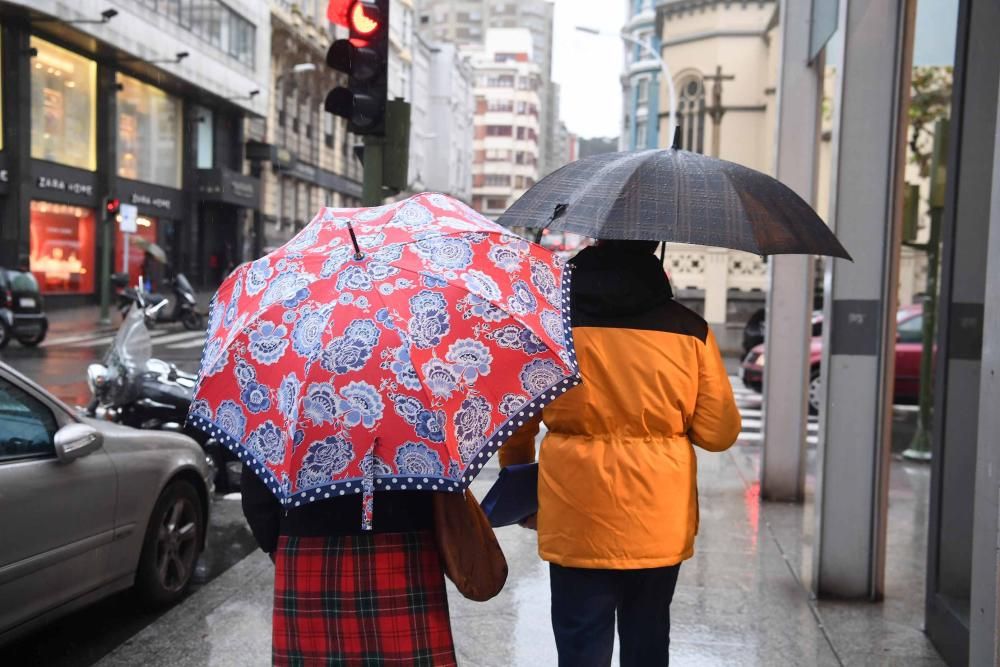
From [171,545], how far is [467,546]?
3.35 meters

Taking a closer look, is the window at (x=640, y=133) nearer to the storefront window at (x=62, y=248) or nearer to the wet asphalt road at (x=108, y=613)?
the storefront window at (x=62, y=248)

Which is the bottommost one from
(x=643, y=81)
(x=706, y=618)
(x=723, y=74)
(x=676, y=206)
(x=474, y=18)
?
(x=706, y=618)

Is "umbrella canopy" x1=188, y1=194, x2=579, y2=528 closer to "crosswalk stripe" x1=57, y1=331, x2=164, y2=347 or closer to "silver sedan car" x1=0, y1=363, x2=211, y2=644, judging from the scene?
"silver sedan car" x1=0, y1=363, x2=211, y2=644

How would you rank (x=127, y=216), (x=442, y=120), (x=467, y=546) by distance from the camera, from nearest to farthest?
(x=467, y=546) → (x=127, y=216) → (x=442, y=120)

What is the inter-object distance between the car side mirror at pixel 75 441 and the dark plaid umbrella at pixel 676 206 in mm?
2337

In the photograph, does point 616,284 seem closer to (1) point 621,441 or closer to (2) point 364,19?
(1) point 621,441

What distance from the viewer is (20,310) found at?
727 inches

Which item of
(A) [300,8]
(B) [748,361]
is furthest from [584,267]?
(A) [300,8]

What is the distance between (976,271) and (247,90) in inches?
1562

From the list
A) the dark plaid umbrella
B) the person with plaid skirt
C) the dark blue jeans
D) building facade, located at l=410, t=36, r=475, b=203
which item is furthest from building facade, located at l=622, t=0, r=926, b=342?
building facade, located at l=410, t=36, r=475, b=203

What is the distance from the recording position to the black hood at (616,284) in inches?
114

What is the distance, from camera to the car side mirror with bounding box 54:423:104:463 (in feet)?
14.4

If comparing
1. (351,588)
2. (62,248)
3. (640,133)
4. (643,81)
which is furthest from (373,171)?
(640,133)

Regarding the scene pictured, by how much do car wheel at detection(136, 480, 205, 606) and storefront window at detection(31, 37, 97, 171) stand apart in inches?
1025
